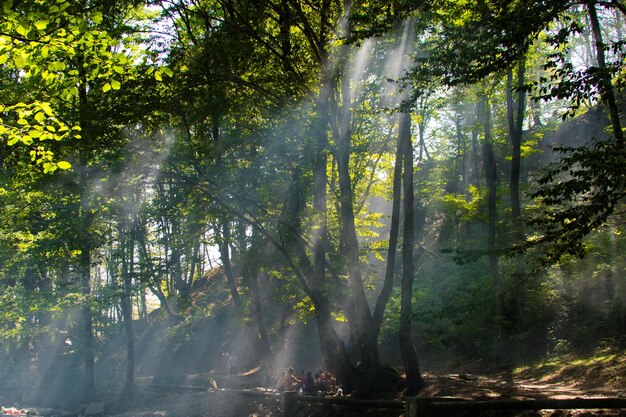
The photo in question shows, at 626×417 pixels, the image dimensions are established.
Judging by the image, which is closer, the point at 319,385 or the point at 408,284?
the point at 408,284

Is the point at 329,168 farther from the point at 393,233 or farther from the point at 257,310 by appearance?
the point at 257,310

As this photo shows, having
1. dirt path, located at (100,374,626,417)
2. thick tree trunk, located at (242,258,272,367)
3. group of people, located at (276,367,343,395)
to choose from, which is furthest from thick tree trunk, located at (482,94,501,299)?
thick tree trunk, located at (242,258,272,367)

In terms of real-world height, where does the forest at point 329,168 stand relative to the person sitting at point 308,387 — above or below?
above

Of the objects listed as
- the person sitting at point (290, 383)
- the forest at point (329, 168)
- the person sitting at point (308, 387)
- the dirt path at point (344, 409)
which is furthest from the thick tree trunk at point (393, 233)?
the person sitting at point (290, 383)

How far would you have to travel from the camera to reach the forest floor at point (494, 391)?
986 centimetres

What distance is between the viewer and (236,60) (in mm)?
13305

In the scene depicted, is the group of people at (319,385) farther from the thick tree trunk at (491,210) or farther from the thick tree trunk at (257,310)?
the thick tree trunk at (491,210)

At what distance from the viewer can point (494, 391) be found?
11.0m

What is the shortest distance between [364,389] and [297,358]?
42.1 ft

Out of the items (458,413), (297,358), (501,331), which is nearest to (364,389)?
(458,413)

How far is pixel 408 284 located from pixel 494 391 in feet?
10.8

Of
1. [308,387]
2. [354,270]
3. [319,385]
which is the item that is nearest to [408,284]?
[354,270]

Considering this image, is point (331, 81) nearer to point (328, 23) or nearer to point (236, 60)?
point (328, 23)

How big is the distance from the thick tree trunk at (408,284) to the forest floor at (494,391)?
50 cm
